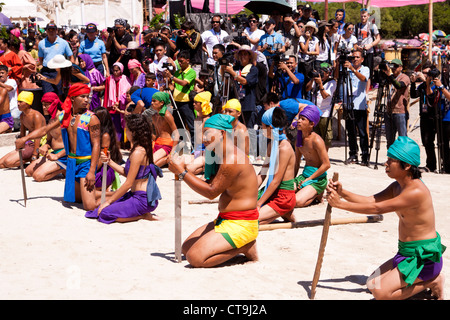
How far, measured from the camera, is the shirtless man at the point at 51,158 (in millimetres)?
8859

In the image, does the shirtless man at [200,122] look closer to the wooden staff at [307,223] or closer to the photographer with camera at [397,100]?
the wooden staff at [307,223]

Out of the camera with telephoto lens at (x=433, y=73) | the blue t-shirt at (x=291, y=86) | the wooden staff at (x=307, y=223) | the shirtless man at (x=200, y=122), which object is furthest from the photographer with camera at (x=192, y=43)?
the wooden staff at (x=307, y=223)

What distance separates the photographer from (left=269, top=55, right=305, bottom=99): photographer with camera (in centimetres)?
1047

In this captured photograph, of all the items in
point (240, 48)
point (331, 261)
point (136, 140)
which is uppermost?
point (240, 48)

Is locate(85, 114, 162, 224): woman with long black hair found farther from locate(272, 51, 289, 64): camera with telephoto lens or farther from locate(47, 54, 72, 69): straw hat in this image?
locate(47, 54, 72, 69): straw hat

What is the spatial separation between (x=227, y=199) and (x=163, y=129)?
421cm

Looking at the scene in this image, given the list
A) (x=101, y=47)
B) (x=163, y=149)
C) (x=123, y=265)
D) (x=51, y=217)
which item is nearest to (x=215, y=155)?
(x=123, y=265)

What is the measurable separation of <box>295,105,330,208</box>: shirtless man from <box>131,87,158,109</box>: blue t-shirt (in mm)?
3115

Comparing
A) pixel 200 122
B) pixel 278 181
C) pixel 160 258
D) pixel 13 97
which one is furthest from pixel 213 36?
pixel 160 258

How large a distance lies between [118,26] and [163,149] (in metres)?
4.64

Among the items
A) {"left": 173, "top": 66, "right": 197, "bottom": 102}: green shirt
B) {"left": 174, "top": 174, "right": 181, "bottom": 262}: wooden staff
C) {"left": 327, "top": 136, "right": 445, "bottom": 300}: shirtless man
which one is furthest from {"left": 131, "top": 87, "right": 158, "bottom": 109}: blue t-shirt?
{"left": 327, "top": 136, "right": 445, "bottom": 300}: shirtless man

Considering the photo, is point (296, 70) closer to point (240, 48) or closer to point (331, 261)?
point (240, 48)

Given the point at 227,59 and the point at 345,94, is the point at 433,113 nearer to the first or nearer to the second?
the point at 345,94
